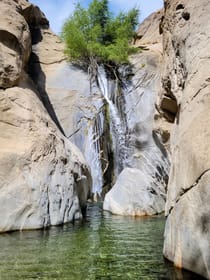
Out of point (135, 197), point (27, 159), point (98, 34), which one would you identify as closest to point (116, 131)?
point (135, 197)

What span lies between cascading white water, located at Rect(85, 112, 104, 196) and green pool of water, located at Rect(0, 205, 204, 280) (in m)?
7.83

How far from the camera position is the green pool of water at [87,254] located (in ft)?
21.4

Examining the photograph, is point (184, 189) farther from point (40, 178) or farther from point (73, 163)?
point (73, 163)

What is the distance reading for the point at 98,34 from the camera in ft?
89.8

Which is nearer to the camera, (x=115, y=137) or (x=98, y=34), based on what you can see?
(x=115, y=137)

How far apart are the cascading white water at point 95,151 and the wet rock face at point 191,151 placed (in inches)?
451

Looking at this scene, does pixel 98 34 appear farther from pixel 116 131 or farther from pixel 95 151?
pixel 95 151

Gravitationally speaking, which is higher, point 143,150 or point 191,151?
point 143,150

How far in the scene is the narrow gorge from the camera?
6.71 metres

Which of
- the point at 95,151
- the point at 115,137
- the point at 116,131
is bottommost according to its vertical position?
the point at 95,151

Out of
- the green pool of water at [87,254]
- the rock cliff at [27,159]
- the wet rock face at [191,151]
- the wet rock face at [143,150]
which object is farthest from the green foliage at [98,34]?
the wet rock face at [191,151]

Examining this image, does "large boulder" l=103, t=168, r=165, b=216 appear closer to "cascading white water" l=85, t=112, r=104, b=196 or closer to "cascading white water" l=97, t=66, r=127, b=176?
"cascading white water" l=85, t=112, r=104, b=196

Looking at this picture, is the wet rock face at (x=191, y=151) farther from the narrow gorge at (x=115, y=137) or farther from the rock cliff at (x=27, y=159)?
the rock cliff at (x=27, y=159)

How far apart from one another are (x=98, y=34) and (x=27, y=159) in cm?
1702
